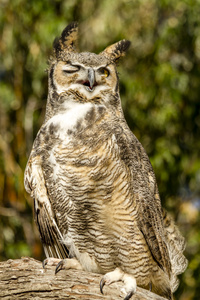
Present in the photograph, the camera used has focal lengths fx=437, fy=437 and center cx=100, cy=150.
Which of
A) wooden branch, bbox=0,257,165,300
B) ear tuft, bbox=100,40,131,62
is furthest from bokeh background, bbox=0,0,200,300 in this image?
wooden branch, bbox=0,257,165,300

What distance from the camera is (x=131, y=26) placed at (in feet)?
14.8

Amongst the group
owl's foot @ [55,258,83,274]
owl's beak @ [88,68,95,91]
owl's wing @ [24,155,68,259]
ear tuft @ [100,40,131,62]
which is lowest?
owl's foot @ [55,258,83,274]

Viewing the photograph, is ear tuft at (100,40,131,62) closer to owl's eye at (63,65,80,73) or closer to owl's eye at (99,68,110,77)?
owl's eye at (99,68,110,77)

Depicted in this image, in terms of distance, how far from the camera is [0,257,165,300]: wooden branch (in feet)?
7.39

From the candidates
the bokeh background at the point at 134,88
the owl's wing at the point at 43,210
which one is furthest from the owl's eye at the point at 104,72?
the bokeh background at the point at 134,88

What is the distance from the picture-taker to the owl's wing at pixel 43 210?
2.48 m

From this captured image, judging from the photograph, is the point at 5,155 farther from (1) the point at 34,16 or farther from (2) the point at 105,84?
(2) the point at 105,84

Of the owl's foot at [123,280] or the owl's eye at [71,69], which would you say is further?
the owl's eye at [71,69]

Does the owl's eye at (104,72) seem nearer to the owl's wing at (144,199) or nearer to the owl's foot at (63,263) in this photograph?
the owl's wing at (144,199)

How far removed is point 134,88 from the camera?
4035 millimetres

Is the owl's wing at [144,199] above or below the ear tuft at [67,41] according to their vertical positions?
below

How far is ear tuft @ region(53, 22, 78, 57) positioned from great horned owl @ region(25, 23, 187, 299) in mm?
15

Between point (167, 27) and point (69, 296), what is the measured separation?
2.71 meters

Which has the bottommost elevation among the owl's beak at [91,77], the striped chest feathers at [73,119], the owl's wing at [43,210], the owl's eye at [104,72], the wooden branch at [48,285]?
the wooden branch at [48,285]
